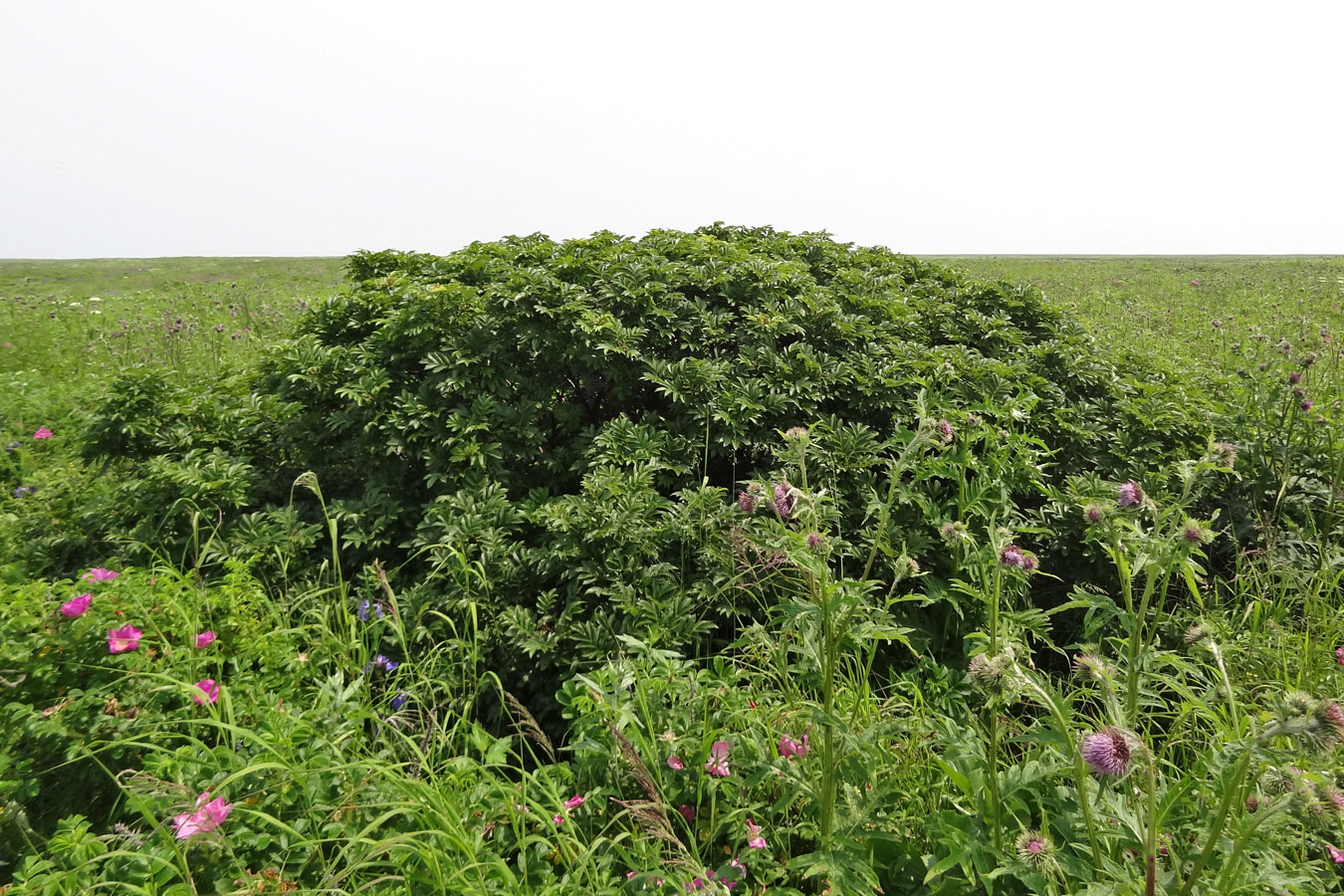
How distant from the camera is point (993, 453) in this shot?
275cm

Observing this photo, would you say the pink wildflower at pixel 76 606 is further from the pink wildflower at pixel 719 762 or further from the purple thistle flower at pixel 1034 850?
the purple thistle flower at pixel 1034 850

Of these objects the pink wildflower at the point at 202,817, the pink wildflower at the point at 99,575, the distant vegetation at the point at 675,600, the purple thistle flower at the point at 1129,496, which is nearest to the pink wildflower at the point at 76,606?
the distant vegetation at the point at 675,600

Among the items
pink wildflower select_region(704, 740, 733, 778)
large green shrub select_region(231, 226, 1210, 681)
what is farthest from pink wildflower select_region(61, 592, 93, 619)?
pink wildflower select_region(704, 740, 733, 778)

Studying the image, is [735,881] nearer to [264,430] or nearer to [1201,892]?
[1201,892]

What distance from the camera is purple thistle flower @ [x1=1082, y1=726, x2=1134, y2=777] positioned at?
3.45 feet

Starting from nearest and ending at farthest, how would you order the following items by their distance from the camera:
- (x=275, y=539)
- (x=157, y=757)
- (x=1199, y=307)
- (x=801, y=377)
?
(x=157, y=757), (x=275, y=539), (x=801, y=377), (x=1199, y=307)

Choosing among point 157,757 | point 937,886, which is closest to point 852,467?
point 937,886

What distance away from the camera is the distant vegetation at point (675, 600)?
140 cm

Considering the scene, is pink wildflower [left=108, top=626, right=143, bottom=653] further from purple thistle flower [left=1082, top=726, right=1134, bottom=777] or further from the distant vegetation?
purple thistle flower [left=1082, top=726, right=1134, bottom=777]

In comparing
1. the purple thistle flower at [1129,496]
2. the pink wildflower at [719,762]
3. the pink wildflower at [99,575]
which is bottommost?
the pink wildflower at [719,762]

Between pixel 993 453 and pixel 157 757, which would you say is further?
pixel 993 453

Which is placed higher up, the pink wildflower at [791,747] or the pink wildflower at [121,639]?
the pink wildflower at [121,639]

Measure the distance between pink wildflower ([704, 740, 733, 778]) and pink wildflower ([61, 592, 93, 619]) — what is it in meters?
1.82

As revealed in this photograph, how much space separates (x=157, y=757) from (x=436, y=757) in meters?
0.70
